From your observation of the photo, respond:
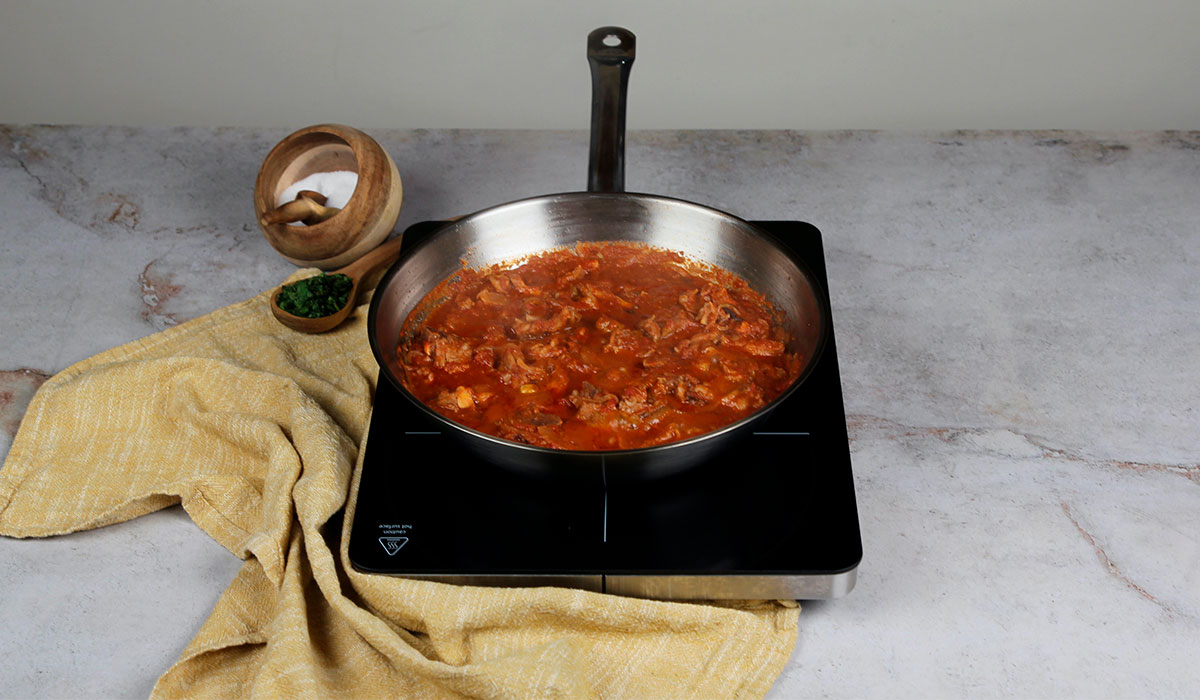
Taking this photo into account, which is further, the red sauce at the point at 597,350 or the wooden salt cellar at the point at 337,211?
the wooden salt cellar at the point at 337,211

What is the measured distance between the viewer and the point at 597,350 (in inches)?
99.3

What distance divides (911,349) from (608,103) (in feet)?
3.04

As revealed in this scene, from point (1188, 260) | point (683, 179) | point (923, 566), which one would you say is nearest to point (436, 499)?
point (923, 566)

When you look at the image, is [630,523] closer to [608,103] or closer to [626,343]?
[626,343]

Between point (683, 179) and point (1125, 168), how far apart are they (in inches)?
49.8

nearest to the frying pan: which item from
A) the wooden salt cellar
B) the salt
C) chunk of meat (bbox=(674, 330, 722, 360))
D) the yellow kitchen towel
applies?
chunk of meat (bbox=(674, 330, 722, 360))

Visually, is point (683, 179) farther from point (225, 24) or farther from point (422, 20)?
point (225, 24)

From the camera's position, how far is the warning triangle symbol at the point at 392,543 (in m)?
2.21

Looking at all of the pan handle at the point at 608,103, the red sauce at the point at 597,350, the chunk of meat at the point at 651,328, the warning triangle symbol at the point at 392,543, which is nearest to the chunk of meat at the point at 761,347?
the red sauce at the point at 597,350

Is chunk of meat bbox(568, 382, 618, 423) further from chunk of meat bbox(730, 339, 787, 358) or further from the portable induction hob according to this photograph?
chunk of meat bbox(730, 339, 787, 358)

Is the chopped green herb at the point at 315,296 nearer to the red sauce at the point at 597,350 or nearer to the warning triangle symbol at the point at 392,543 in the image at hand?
the red sauce at the point at 597,350

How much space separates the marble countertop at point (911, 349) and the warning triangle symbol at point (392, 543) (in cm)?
41

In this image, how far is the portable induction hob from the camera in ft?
7.07

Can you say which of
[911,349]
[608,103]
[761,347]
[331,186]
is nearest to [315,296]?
[331,186]
